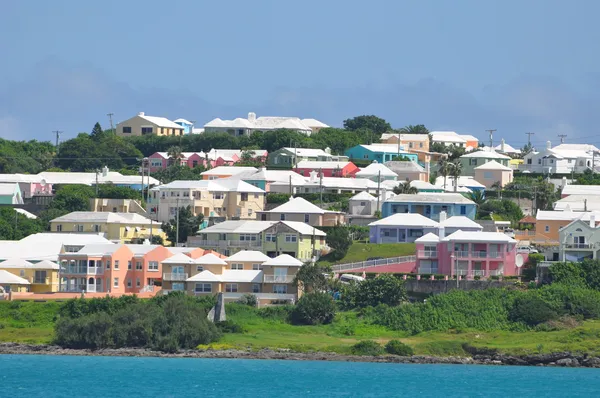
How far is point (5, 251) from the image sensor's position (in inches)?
4446

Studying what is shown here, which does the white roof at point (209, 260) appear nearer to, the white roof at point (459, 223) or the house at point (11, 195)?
the white roof at point (459, 223)

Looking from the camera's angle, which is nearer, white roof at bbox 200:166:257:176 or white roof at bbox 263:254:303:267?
white roof at bbox 263:254:303:267

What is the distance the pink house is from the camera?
106m

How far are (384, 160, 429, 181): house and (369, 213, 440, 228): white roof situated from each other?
27300 mm

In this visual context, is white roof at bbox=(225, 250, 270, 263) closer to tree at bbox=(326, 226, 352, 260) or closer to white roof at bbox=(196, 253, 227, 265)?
white roof at bbox=(196, 253, 227, 265)

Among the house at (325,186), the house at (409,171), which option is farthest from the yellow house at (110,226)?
the house at (409,171)

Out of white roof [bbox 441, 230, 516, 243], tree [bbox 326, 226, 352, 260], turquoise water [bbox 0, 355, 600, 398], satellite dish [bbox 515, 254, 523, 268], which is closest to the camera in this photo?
turquoise water [bbox 0, 355, 600, 398]

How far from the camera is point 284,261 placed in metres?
104

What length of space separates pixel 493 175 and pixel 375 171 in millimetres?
11439

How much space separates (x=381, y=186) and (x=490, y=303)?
126ft

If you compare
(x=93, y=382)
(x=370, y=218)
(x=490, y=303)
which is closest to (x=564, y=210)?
(x=370, y=218)

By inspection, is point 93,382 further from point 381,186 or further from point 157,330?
point 381,186

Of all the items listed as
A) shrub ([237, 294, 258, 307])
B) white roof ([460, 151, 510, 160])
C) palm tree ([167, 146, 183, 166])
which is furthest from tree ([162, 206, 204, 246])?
white roof ([460, 151, 510, 160])

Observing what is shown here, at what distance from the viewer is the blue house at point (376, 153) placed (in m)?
158
